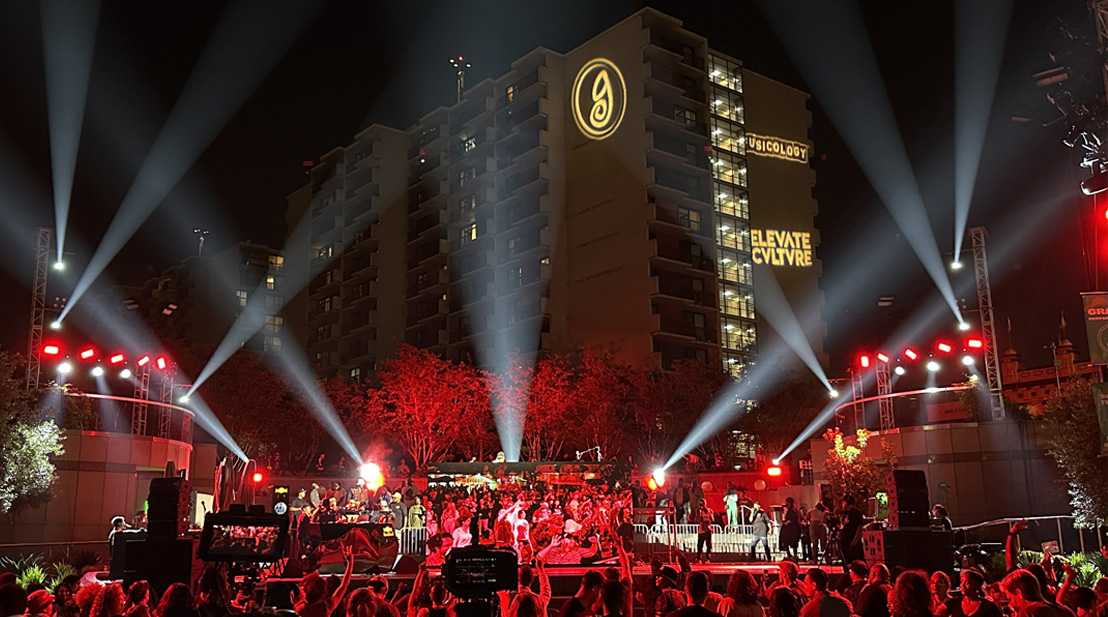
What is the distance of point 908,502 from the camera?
40.4ft

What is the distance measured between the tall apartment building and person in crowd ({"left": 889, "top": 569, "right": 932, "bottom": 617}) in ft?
153

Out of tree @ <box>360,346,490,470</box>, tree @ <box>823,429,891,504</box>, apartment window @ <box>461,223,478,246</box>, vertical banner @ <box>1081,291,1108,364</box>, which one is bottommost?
tree @ <box>823,429,891,504</box>

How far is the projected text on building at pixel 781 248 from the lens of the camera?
62.4 metres

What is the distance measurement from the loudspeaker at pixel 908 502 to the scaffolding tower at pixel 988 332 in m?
19.4

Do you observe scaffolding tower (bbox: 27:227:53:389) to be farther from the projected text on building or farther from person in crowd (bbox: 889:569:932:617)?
the projected text on building

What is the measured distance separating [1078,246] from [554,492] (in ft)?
95.9

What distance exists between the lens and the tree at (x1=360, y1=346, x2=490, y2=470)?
45656 mm

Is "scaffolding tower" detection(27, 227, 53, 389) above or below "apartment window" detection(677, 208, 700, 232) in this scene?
below

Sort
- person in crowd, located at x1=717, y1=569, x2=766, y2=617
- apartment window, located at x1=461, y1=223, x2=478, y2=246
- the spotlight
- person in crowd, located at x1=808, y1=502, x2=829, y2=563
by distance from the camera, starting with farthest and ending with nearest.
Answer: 1. apartment window, located at x1=461, y1=223, x2=478, y2=246
2. the spotlight
3. person in crowd, located at x1=808, y1=502, x2=829, y2=563
4. person in crowd, located at x1=717, y1=569, x2=766, y2=617

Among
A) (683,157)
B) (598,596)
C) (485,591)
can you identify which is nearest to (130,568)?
(485,591)

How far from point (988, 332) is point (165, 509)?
1078 inches

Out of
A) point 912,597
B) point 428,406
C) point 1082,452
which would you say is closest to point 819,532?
point 1082,452

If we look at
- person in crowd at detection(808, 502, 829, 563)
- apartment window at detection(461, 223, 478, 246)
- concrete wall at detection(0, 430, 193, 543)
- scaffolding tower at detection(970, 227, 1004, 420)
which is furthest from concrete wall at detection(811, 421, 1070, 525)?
apartment window at detection(461, 223, 478, 246)

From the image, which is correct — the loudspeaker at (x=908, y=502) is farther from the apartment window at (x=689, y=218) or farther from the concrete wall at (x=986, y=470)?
the apartment window at (x=689, y=218)
